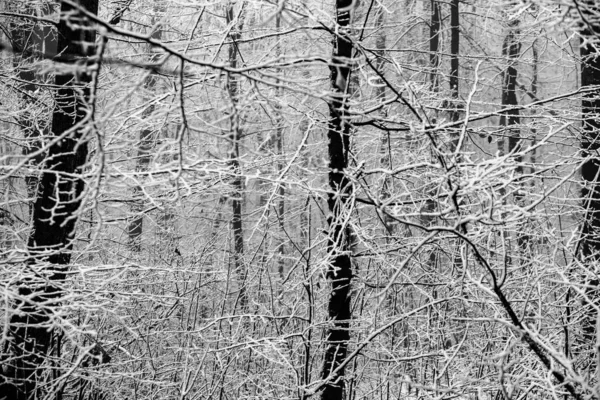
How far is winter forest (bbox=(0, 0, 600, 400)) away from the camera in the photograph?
2.91 m

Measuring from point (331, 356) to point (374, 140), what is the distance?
7.05 ft

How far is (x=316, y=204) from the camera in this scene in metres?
5.32

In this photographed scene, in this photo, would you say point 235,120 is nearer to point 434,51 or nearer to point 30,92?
point 434,51

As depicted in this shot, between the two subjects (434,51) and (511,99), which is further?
(511,99)

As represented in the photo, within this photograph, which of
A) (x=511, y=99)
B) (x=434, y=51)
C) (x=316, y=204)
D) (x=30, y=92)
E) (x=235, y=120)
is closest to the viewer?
(x=235, y=120)

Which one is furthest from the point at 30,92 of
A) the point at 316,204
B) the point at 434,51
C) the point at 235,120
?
the point at 235,120

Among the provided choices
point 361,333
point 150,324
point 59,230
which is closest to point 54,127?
point 59,230

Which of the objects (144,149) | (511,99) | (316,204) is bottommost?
(316,204)

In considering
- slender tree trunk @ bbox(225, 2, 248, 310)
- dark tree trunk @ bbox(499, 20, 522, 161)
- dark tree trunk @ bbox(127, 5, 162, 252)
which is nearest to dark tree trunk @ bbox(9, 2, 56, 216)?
dark tree trunk @ bbox(127, 5, 162, 252)

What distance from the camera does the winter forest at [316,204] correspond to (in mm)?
2908

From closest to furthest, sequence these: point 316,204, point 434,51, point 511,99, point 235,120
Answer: point 235,120 → point 316,204 → point 434,51 → point 511,99

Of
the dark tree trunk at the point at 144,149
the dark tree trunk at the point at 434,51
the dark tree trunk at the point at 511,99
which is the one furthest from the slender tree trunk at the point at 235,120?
the dark tree trunk at the point at 434,51

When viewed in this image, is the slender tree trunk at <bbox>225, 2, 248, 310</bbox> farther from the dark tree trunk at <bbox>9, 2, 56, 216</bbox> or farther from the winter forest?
the dark tree trunk at <bbox>9, 2, 56, 216</bbox>

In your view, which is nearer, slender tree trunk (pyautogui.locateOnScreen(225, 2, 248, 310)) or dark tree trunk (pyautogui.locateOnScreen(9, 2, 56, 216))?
slender tree trunk (pyautogui.locateOnScreen(225, 2, 248, 310))
